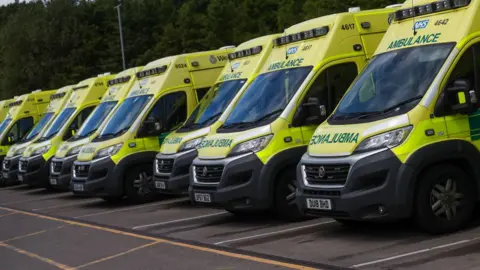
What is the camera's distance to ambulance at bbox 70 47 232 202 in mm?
15539

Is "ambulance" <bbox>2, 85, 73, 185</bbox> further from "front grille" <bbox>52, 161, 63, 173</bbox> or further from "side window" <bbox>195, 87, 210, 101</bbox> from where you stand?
"side window" <bbox>195, 87, 210, 101</bbox>

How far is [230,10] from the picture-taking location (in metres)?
50.1

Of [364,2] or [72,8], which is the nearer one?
[364,2]

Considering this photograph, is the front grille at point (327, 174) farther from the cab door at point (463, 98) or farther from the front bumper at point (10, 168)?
the front bumper at point (10, 168)

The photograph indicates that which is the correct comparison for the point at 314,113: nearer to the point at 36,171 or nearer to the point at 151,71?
the point at 151,71

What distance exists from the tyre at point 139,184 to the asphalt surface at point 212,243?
2.02 ft

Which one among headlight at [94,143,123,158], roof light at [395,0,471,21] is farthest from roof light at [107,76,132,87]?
roof light at [395,0,471,21]

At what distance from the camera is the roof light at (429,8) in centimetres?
950

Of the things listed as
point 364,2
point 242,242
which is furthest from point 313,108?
point 364,2

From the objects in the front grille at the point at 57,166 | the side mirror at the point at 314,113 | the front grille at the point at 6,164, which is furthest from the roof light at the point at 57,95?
the side mirror at the point at 314,113

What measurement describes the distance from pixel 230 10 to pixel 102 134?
34.7 m

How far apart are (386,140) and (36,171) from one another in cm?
1333

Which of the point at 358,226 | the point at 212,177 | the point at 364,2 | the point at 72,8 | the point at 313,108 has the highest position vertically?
the point at 72,8

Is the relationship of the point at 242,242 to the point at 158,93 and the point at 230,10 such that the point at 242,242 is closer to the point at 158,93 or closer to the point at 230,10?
the point at 158,93
